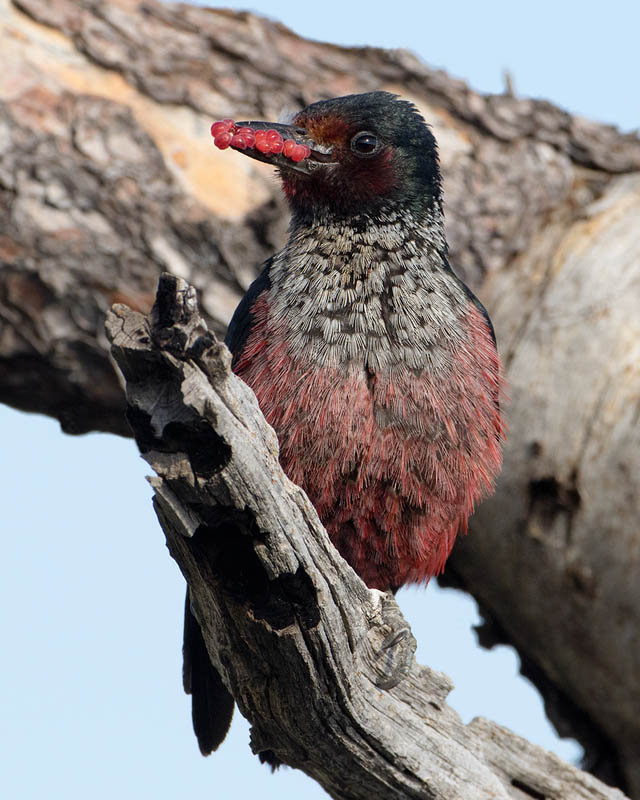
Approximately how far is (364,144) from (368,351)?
3.16 feet

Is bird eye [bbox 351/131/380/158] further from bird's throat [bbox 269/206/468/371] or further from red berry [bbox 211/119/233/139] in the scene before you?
red berry [bbox 211/119/233/139]

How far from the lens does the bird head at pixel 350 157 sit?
441cm

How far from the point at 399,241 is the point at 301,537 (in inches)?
72.5

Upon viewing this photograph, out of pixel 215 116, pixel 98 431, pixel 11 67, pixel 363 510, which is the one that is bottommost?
pixel 363 510

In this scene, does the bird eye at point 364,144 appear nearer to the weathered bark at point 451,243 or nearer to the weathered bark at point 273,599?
the weathered bark at point 273,599

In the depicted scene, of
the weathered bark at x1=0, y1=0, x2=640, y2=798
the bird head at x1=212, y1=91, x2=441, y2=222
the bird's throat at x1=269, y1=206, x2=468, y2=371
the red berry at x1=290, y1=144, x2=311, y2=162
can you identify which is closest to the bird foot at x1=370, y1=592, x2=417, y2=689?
the bird's throat at x1=269, y1=206, x2=468, y2=371

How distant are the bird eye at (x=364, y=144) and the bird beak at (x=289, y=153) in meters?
0.11

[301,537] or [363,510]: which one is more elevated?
[363,510]

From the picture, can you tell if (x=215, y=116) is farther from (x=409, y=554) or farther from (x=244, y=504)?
(x=244, y=504)

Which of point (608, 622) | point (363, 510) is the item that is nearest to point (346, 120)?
point (363, 510)

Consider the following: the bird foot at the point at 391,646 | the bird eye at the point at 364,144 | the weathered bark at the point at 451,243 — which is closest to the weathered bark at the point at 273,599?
the bird foot at the point at 391,646

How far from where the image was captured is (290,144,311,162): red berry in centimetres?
432

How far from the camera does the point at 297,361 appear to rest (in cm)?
413

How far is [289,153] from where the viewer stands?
432 centimetres
